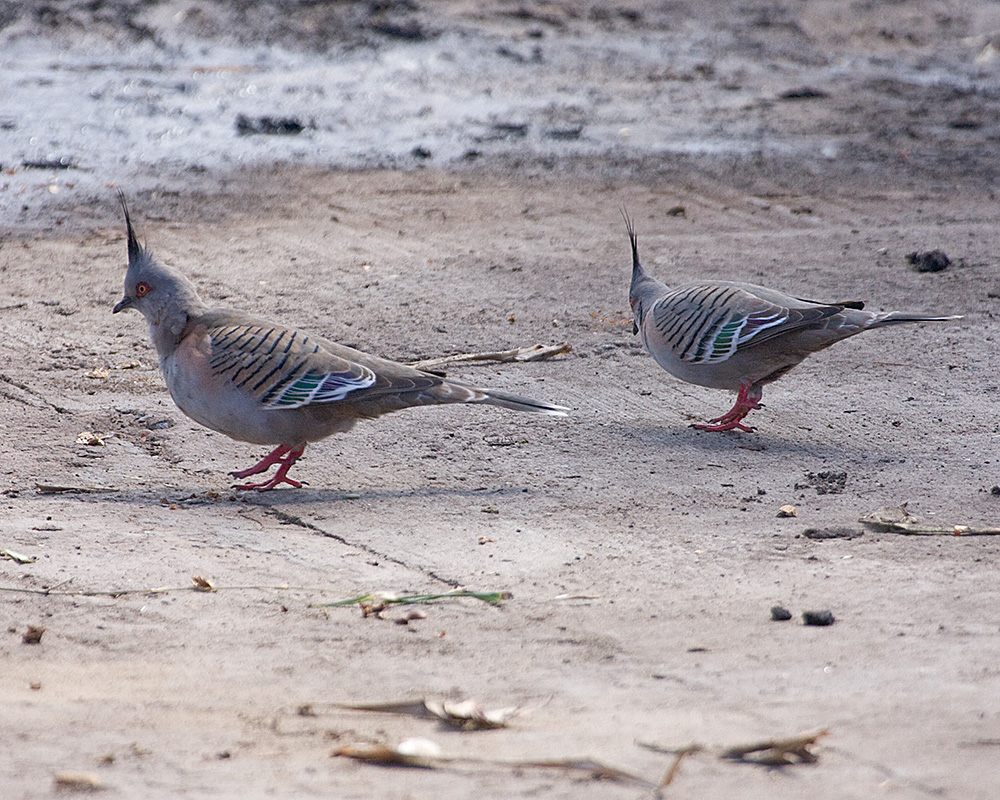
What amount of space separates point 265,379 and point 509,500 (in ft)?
3.45

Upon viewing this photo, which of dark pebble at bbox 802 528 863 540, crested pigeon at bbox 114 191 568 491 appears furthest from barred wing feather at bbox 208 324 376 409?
dark pebble at bbox 802 528 863 540

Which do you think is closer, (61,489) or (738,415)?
(61,489)

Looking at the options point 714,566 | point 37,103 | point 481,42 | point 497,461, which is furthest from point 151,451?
point 481,42

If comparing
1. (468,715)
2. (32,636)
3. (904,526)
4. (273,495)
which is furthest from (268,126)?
(468,715)

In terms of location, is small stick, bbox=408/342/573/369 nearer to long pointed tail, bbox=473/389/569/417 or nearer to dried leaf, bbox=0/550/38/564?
long pointed tail, bbox=473/389/569/417

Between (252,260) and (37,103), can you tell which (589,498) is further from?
(37,103)

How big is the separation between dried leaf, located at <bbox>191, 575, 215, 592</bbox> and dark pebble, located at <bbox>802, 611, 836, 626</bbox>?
70.5 inches

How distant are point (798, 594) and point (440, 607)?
3.60 ft

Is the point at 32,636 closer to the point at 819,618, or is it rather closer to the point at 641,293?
the point at 819,618

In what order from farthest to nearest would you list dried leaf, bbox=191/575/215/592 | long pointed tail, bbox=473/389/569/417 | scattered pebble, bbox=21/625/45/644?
1. long pointed tail, bbox=473/389/569/417
2. dried leaf, bbox=191/575/215/592
3. scattered pebble, bbox=21/625/45/644

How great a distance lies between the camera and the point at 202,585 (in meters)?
3.88

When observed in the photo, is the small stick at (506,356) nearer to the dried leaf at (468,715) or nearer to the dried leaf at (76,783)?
the dried leaf at (468,715)

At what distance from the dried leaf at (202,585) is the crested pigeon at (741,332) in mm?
2594

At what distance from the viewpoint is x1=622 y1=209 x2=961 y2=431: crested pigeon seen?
18.2ft
